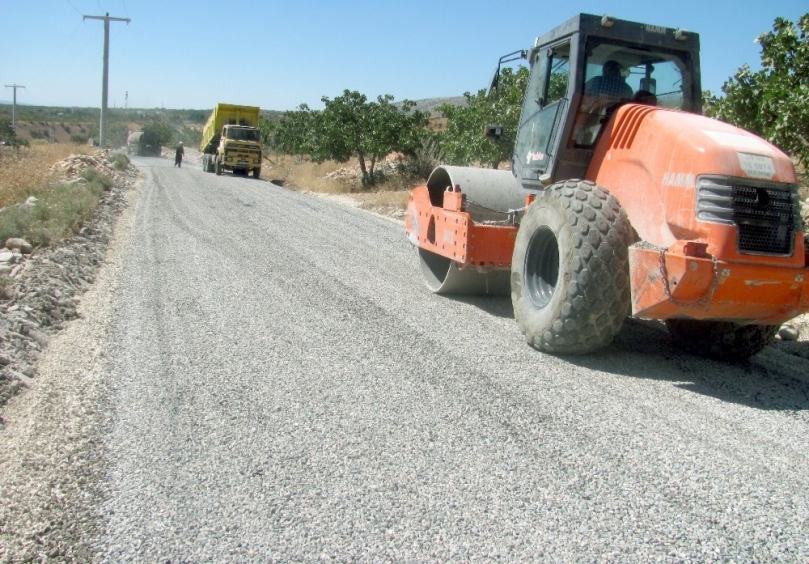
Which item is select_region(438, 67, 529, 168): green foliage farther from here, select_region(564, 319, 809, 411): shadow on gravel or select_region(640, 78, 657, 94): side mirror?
select_region(564, 319, 809, 411): shadow on gravel

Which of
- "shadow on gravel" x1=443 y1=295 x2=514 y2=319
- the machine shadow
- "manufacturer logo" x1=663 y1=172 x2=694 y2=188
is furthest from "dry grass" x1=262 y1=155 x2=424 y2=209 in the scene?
"manufacturer logo" x1=663 y1=172 x2=694 y2=188

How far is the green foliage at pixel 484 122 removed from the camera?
20.0 meters

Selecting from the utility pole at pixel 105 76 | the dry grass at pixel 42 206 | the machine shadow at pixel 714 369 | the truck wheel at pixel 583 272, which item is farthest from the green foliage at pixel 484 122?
the utility pole at pixel 105 76

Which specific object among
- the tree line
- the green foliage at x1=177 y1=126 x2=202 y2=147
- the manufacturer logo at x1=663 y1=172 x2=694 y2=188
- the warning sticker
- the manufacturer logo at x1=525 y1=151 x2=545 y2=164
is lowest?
the manufacturer logo at x1=663 y1=172 x2=694 y2=188

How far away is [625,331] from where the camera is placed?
6.97 metres

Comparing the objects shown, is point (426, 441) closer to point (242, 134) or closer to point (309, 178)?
point (309, 178)

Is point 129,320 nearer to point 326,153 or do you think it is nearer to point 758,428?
point 758,428

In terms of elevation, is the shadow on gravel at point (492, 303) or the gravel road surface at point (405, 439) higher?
the shadow on gravel at point (492, 303)

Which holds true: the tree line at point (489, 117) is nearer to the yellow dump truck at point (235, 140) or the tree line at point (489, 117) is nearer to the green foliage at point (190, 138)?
the yellow dump truck at point (235, 140)

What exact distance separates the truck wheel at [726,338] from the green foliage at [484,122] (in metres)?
12.1

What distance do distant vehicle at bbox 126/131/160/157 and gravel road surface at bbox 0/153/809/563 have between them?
6363 centimetres

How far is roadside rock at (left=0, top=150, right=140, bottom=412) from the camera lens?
216 inches

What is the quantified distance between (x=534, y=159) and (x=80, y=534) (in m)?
5.43

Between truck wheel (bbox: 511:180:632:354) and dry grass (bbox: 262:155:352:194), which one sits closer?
truck wheel (bbox: 511:180:632:354)
